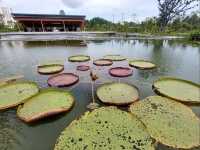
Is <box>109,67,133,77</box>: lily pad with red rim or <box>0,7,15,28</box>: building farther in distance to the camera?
<box>0,7,15,28</box>: building

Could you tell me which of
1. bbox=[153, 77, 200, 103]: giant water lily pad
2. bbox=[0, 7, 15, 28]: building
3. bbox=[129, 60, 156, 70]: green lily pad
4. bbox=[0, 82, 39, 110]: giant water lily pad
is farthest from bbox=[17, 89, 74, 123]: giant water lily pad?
bbox=[0, 7, 15, 28]: building

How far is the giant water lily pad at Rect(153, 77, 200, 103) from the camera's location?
292cm

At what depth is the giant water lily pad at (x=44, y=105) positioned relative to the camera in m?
2.42

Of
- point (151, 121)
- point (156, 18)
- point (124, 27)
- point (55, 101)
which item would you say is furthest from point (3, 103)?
point (156, 18)

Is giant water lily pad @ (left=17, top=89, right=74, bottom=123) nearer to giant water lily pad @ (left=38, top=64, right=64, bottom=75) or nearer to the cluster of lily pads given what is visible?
the cluster of lily pads

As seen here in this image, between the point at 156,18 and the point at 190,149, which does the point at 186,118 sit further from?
the point at 156,18

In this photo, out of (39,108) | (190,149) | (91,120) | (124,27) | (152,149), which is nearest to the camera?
(152,149)

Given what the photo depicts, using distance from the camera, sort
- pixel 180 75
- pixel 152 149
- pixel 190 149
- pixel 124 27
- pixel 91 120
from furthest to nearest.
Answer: pixel 124 27
pixel 180 75
pixel 91 120
pixel 190 149
pixel 152 149

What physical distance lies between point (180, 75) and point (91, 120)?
368cm

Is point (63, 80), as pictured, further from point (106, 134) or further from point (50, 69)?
point (106, 134)

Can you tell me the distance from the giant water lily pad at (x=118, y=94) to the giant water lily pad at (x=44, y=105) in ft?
2.18

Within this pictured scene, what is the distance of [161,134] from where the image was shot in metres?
1.98

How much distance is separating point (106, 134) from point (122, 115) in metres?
0.46

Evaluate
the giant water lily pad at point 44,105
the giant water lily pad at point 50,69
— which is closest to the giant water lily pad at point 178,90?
the giant water lily pad at point 44,105
